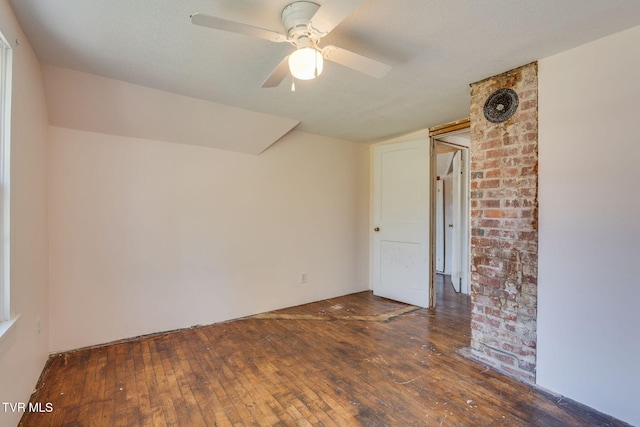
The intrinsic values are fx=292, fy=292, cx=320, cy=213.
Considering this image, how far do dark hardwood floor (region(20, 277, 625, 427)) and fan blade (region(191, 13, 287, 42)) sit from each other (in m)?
2.01

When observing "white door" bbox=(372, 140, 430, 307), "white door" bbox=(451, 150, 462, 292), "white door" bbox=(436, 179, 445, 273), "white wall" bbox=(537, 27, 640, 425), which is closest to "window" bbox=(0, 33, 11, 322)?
"white wall" bbox=(537, 27, 640, 425)

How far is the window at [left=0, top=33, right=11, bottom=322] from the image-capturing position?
4.93 ft

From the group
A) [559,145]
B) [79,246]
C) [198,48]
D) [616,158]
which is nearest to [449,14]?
[559,145]

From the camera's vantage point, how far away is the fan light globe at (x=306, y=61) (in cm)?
140

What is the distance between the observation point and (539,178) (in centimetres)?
197

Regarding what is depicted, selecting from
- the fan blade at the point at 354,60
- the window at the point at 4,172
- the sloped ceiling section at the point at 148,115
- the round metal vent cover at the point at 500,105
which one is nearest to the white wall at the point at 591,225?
the round metal vent cover at the point at 500,105

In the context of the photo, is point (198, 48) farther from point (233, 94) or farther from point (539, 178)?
point (539, 178)

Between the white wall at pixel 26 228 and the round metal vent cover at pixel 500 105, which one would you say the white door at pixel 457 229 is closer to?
the round metal vent cover at pixel 500 105

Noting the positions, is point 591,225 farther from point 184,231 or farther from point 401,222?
point 184,231

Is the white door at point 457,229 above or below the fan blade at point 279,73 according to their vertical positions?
below

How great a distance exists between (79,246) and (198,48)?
1915 mm

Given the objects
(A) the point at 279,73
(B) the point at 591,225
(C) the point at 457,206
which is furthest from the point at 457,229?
(A) the point at 279,73

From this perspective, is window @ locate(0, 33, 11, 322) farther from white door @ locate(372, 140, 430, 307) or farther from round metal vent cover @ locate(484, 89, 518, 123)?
white door @ locate(372, 140, 430, 307)

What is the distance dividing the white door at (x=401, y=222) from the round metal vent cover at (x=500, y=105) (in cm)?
127
